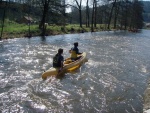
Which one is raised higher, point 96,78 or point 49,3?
point 49,3

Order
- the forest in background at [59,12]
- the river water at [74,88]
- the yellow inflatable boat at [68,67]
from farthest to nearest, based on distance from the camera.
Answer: the forest in background at [59,12] → the yellow inflatable boat at [68,67] → the river water at [74,88]

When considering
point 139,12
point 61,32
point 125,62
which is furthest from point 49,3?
point 139,12

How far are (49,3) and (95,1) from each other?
23.7 m

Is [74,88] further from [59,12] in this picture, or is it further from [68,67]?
[59,12]

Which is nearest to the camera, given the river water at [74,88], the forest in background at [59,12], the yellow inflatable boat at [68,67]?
the river water at [74,88]

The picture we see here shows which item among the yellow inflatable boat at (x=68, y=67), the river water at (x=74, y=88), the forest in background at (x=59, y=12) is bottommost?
the river water at (x=74, y=88)

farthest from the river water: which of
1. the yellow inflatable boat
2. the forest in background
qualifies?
the forest in background

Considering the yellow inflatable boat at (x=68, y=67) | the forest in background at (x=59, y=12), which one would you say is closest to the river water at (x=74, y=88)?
the yellow inflatable boat at (x=68, y=67)

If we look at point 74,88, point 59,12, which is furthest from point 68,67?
point 59,12

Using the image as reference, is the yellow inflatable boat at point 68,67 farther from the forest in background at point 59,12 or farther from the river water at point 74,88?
the forest in background at point 59,12

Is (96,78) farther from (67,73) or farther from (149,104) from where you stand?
(149,104)

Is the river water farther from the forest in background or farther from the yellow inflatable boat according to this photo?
the forest in background

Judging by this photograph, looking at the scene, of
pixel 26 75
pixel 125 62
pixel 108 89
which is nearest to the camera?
pixel 108 89

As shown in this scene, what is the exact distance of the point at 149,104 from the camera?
1029 centimetres
